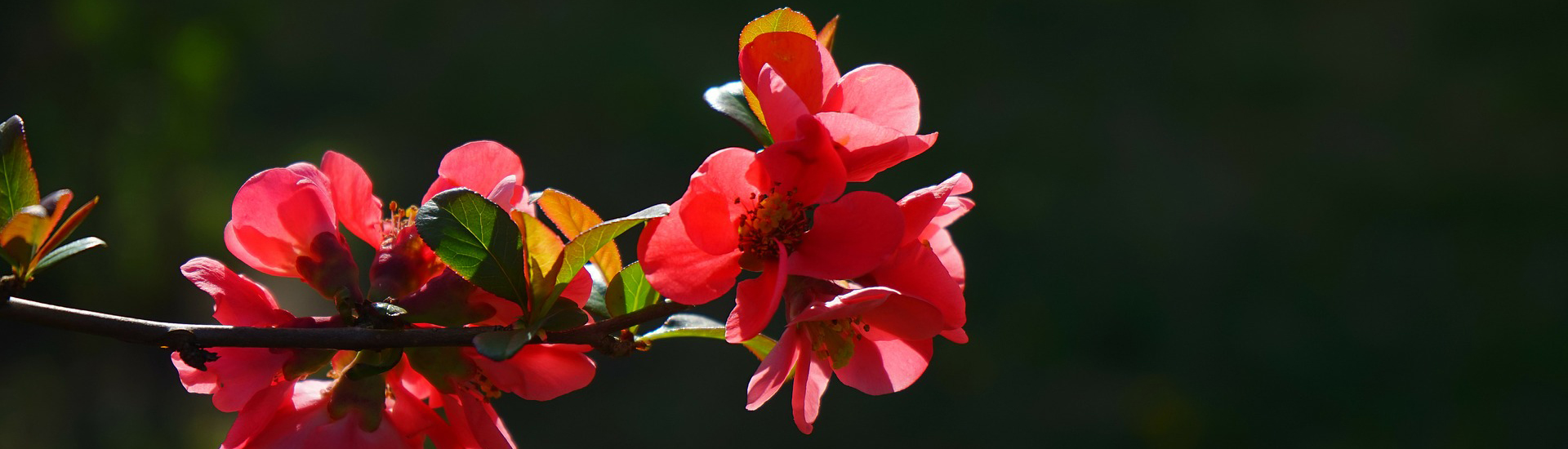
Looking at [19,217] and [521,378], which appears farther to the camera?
[521,378]

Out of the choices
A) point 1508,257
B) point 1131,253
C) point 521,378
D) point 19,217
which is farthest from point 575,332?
point 1508,257

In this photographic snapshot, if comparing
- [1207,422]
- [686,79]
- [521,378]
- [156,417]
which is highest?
[521,378]

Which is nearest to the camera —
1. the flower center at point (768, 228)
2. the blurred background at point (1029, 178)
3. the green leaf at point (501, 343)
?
the green leaf at point (501, 343)

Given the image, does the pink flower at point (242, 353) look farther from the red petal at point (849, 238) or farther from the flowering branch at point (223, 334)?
the red petal at point (849, 238)

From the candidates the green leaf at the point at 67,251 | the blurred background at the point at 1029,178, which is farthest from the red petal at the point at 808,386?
the blurred background at the point at 1029,178

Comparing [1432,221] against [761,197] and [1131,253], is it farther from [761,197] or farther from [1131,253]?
[761,197]

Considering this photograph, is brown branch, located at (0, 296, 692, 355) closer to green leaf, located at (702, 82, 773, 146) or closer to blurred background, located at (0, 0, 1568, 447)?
green leaf, located at (702, 82, 773, 146)

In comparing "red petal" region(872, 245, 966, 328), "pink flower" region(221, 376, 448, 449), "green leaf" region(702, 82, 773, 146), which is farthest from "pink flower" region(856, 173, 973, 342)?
"pink flower" region(221, 376, 448, 449)
